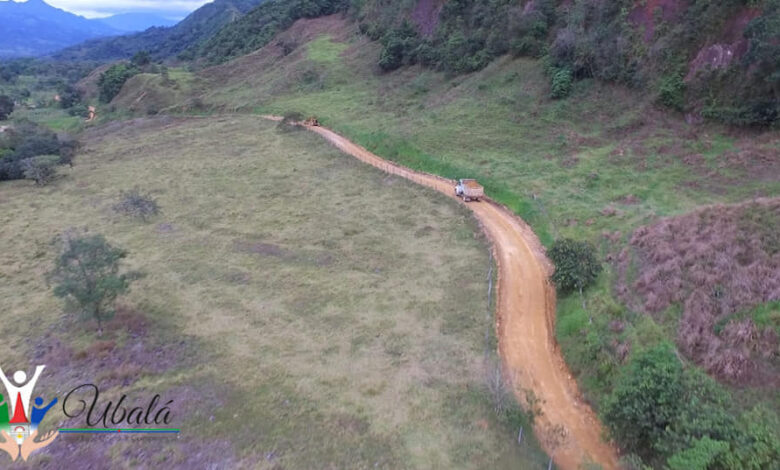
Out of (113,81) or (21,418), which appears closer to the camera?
(21,418)

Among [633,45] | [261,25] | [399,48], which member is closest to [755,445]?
[633,45]

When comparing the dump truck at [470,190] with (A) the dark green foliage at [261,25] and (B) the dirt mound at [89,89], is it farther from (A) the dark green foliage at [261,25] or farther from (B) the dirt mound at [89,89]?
(B) the dirt mound at [89,89]

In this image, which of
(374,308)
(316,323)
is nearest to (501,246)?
(374,308)

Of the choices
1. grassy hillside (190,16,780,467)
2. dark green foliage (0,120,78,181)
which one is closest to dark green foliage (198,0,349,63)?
grassy hillside (190,16,780,467)

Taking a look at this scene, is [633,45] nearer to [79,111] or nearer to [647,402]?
[647,402]

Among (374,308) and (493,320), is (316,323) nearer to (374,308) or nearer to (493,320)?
(374,308)

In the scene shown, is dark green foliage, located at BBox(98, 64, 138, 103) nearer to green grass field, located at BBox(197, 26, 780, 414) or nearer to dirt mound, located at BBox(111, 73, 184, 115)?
dirt mound, located at BBox(111, 73, 184, 115)

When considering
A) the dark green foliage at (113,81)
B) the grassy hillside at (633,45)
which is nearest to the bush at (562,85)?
the grassy hillside at (633,45)
